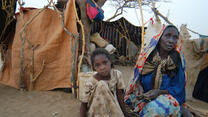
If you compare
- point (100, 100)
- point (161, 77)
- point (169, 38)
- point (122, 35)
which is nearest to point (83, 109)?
point (100, 100)

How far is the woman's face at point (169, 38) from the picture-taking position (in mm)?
1780

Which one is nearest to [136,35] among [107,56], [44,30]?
[44,30]

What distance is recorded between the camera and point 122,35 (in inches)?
291

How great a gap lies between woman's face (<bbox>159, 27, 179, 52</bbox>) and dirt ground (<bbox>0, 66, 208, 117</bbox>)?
138 cm

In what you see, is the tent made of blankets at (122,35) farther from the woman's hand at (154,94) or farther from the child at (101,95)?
the child at (101,95)

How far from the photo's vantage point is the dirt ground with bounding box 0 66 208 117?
7.57 ft

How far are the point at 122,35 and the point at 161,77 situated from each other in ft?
18.7

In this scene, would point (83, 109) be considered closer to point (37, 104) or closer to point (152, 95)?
point (152, 95)

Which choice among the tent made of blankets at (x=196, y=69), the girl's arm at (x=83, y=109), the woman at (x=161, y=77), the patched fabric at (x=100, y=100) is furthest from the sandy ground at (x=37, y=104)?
the tent made of blankets at (x=196, y=69)

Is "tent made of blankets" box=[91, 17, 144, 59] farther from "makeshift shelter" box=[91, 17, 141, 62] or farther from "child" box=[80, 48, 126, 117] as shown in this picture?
"child" box=[80, 48, 126, 117]

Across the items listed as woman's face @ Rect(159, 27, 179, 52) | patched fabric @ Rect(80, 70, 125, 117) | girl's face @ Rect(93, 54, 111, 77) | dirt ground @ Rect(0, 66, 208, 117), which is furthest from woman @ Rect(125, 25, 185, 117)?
dirt ground @ Rect(0, 66, 208, 117)

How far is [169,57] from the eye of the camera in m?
1.85

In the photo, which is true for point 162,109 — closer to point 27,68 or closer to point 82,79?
point 82,79

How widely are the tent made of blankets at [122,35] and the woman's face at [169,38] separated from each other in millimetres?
5496
